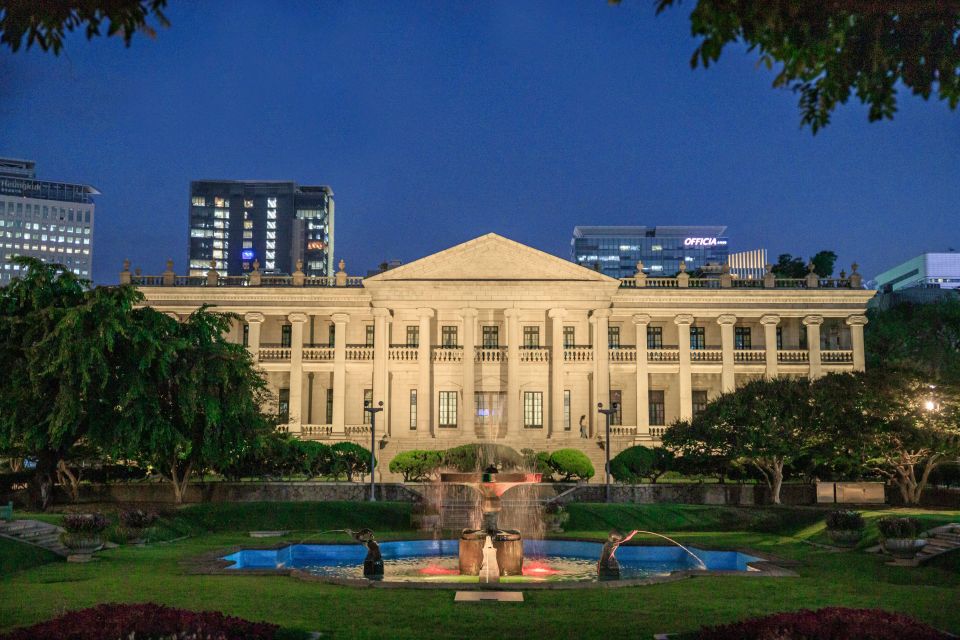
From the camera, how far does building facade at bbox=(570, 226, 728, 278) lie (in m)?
186

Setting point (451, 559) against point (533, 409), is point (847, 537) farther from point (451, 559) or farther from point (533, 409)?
point (533, 409)

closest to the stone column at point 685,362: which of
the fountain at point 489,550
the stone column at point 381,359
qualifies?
the stone column at point 381,359

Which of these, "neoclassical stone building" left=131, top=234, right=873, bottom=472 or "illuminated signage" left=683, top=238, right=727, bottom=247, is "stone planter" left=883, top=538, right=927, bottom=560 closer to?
"neoclassical stone building" left=131, top=234, right=873, bottom=472

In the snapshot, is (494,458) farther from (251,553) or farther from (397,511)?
(251,553)

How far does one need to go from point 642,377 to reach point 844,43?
1753 inches

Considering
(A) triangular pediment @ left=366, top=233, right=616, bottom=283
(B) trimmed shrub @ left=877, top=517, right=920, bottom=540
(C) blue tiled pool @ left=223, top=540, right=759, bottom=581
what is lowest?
(C) blue tiled pool @ left=223, top=540, right=759, bottom=581

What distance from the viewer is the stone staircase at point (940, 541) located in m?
19.5

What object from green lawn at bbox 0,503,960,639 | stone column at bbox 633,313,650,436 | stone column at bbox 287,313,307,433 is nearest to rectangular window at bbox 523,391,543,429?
stone column at bbox 633,313,650,436

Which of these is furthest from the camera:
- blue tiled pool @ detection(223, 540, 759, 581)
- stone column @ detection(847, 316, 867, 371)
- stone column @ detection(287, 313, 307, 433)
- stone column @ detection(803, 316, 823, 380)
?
stone column @ detection(847, 316, 867, 371)

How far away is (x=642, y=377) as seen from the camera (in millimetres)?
51375

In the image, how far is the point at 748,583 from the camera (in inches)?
632

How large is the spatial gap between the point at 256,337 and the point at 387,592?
38.9 meters

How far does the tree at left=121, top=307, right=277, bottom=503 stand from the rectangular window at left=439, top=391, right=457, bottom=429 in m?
21.6

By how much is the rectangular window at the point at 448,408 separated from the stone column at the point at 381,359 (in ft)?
10.3
